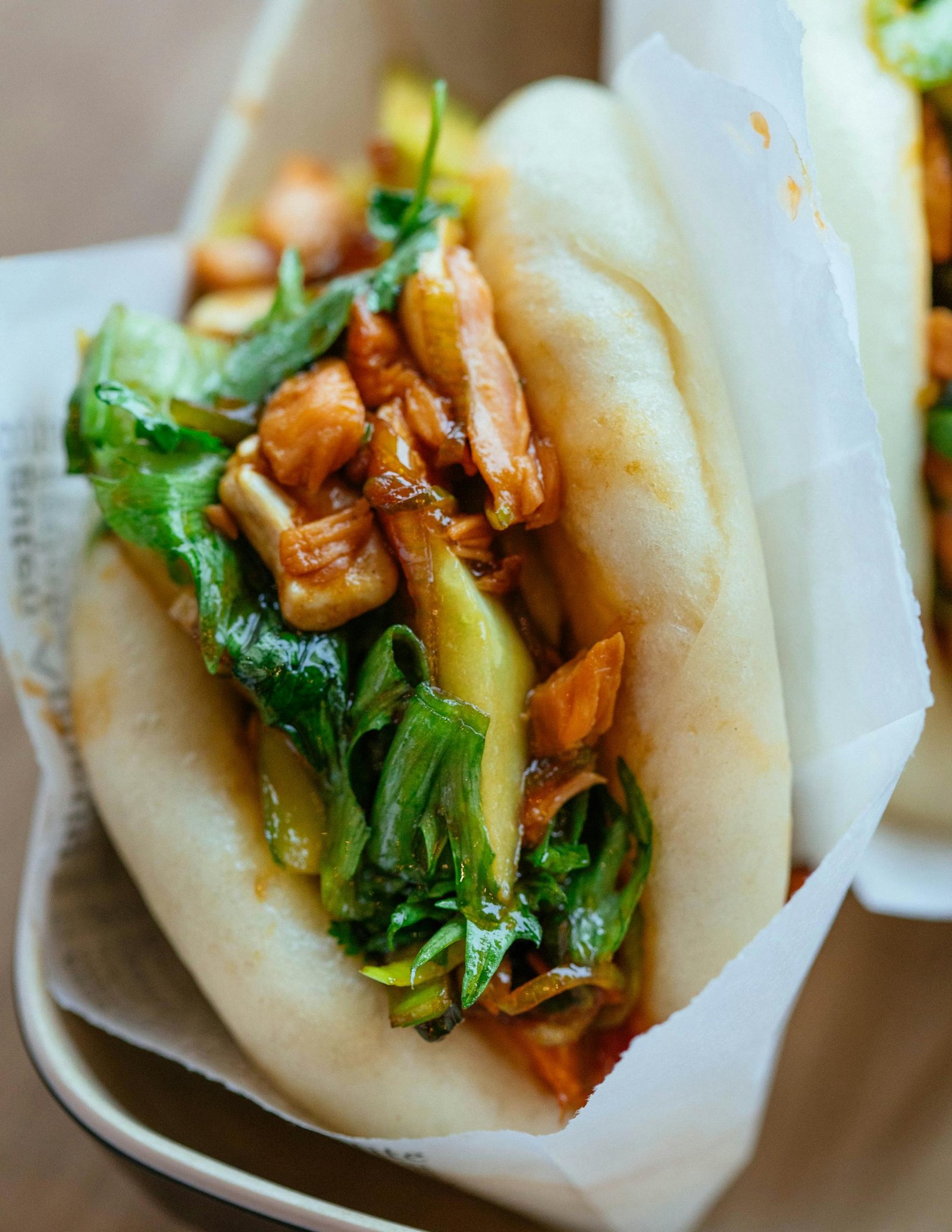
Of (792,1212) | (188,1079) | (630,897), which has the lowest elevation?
(792,1212)

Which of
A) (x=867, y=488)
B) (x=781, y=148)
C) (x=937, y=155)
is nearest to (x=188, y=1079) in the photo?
(x=867, y=488)

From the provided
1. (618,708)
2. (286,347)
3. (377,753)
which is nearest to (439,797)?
(377,753)

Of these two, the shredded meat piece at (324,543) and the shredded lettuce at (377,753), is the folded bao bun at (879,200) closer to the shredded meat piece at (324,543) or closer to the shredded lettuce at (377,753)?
the shredded lettuce at (377,753)

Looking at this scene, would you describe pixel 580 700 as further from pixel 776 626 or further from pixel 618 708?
pixel 776 626

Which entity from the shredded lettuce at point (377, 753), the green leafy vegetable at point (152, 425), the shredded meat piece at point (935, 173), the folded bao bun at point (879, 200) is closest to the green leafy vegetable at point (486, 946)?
the shredded lettuce at point (377, 753)

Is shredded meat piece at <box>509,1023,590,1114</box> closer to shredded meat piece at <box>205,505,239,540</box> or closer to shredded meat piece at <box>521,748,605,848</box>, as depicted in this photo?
shredded meat piece at <box>521,748,605,848</box>

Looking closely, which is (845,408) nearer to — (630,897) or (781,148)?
(781,148)

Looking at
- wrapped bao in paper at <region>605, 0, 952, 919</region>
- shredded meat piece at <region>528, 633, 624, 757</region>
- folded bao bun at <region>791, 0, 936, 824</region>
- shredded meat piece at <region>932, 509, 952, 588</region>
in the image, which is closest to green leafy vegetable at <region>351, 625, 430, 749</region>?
Result: shredded meat piece at <region>528, 633, 624, 757</region>
